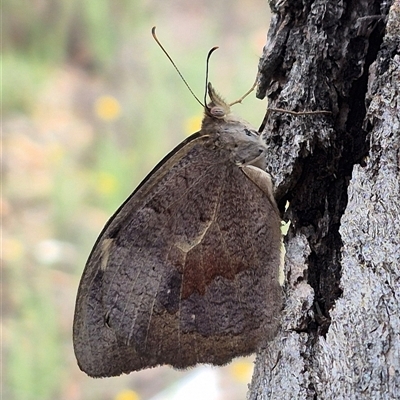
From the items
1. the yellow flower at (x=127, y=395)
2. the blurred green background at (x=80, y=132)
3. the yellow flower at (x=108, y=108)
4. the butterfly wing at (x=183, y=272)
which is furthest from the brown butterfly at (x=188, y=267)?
the yellow flower at (x=108, y=108)

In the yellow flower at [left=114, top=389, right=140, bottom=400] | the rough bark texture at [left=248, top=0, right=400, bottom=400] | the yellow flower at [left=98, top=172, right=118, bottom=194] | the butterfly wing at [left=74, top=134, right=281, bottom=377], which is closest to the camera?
the rough bark texture at [left=248, top=0, right=400, bottom=400]

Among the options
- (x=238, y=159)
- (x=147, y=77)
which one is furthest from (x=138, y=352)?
(x=147, y=77)

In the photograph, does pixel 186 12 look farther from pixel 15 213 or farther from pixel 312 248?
pixel 312 248

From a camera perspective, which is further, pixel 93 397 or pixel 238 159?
pixel 93 397

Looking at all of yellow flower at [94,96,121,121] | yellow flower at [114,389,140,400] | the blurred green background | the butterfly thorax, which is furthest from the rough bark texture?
yellow flower at [94,96,121,121]

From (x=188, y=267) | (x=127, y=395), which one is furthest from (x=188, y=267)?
(x=127, y=395)

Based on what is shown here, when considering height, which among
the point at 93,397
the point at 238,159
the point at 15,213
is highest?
the point at 15,213

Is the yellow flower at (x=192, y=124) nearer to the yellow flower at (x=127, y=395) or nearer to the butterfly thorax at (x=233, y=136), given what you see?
the yellow flower at (x=127, y=395)

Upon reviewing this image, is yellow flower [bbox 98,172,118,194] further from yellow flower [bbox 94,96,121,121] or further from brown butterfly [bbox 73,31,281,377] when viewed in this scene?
brown butterfly [bbox 73,31,281,377]
